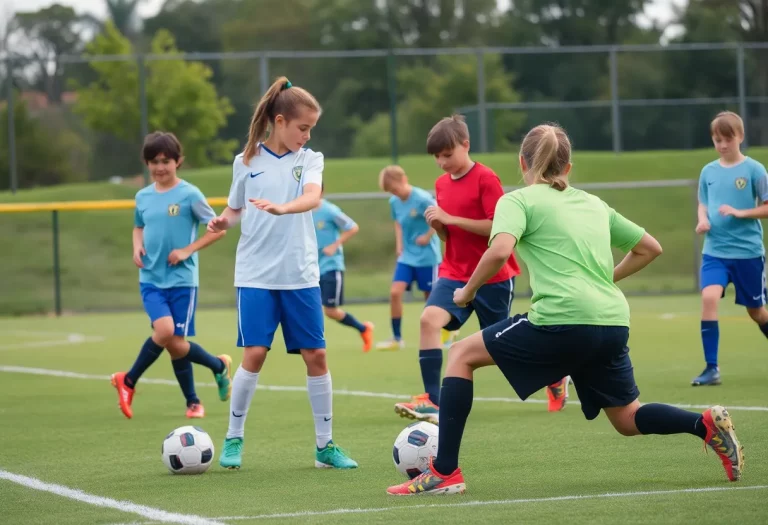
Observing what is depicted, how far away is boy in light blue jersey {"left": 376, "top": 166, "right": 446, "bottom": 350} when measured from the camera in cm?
1302

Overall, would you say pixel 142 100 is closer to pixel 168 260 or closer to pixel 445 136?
pixel 168 260

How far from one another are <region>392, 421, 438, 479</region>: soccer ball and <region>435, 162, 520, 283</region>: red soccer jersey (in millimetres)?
1991

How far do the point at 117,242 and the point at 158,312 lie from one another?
1796cm

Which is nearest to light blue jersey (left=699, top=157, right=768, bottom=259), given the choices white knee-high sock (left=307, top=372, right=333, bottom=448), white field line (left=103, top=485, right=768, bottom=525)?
white knee-high sock (left=307, top=372, right=333, bottom=448)

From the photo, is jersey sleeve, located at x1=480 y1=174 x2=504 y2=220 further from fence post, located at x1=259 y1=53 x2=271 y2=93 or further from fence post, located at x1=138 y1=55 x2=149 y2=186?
fence post, located at x1=138 y1=55 x2=149 y2=186

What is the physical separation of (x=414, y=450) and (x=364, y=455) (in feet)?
3.04

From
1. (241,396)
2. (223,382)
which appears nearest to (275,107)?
(241,396)

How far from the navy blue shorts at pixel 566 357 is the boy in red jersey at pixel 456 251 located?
2.29 meters

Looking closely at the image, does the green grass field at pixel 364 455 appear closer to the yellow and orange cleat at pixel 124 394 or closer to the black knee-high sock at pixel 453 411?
the yellow and orange cleat at pixel 124 394

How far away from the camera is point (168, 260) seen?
830 centimetres

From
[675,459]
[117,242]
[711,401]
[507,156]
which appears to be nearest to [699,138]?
[507,156]

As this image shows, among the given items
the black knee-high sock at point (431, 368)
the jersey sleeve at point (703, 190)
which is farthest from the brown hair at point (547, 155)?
the jersey sleeve at point (703, 190)

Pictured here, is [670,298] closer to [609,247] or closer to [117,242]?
[117,242]

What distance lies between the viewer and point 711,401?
8211 millimetres
